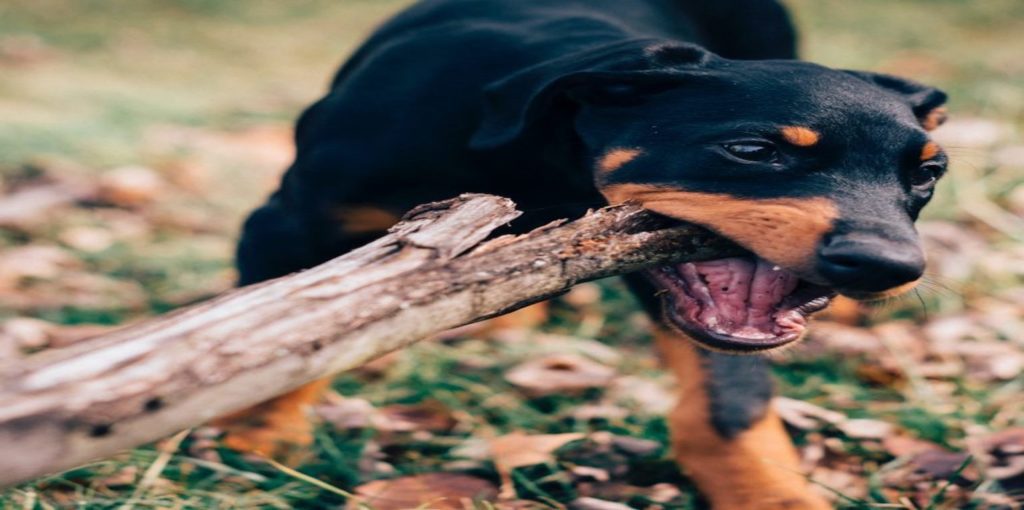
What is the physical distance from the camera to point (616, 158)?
2229 millimetres

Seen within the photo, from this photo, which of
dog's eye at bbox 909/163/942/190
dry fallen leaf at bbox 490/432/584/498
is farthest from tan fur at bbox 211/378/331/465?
dog's eye at bbox 909/163/942/190

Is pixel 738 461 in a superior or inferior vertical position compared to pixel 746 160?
inferior

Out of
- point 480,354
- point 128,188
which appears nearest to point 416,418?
point 480,354

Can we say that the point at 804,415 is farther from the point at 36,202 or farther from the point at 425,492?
the point at 36,202

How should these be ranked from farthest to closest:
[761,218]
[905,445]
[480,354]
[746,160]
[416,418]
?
[480,354] < [416,418] < [905,445] < [746,160] < [761,218]

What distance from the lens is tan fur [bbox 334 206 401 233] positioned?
261 centimetres

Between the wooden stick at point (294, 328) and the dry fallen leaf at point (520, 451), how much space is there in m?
0.59

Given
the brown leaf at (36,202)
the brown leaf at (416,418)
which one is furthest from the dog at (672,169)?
the brown leaf at (36,202)

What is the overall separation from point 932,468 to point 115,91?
17.6ft

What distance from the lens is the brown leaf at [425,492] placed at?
7.39 ft

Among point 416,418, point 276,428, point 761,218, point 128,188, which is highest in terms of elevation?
point 128,188

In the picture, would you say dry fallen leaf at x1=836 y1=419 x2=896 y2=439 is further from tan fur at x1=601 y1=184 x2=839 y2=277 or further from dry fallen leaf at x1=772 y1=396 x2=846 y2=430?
tan fur at x1=601 y1=184 x2=839 y2=277

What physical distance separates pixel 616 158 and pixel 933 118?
816mm

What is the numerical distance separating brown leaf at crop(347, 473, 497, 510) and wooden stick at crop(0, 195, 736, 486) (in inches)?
24.1
